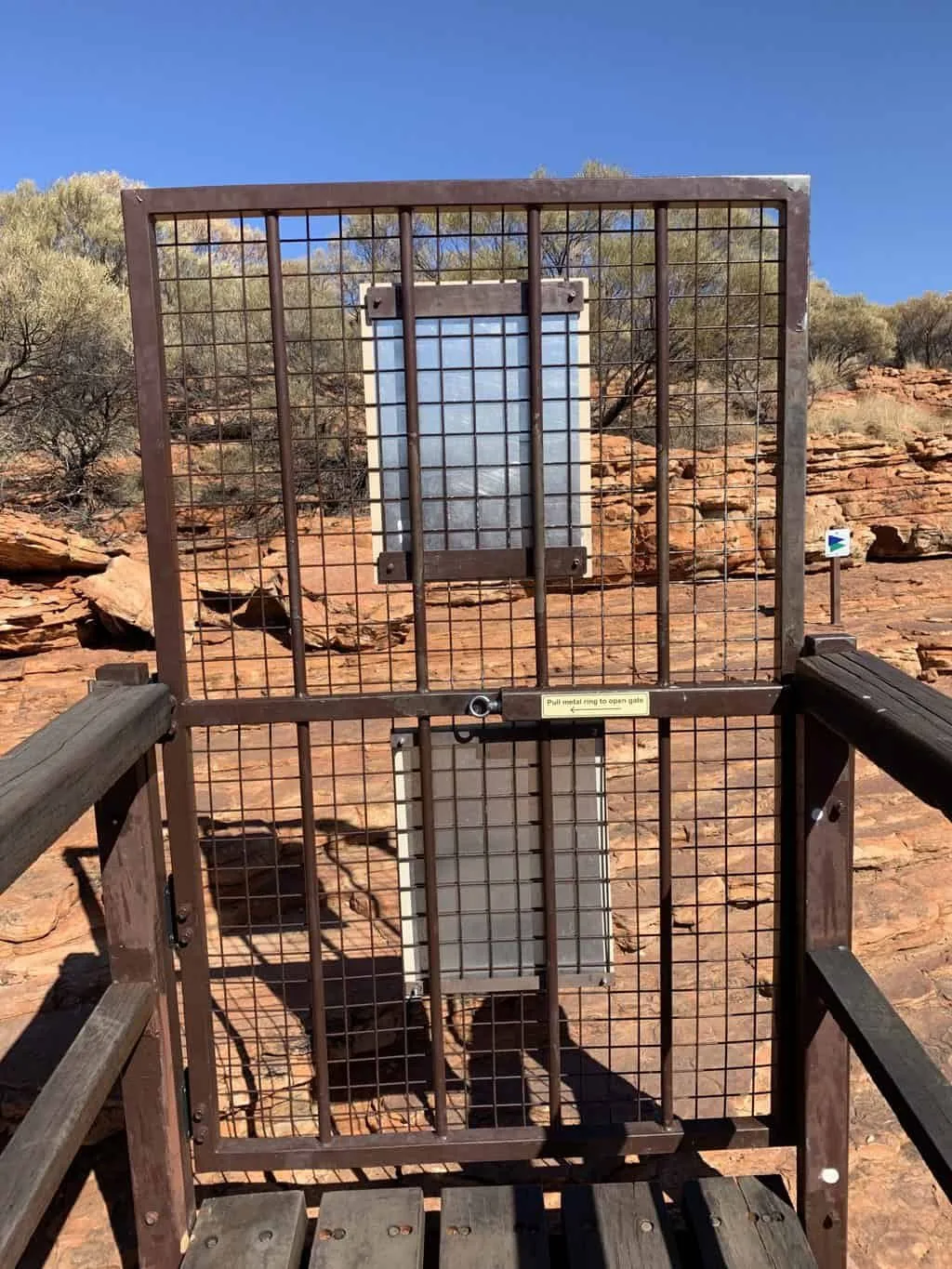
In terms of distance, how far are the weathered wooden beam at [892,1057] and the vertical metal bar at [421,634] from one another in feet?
2.91

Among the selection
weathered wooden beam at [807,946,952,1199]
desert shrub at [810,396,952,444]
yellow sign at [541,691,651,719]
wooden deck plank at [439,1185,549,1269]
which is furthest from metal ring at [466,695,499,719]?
desert shrub at [810,396,952,444]

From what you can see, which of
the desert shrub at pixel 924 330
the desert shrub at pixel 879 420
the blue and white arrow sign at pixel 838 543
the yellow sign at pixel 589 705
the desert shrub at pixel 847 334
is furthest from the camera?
the desert shrub at pixel 924 330

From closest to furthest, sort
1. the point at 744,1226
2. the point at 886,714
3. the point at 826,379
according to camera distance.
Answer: the point at 886,714 → the point at 744,1226 → the point at 826,379

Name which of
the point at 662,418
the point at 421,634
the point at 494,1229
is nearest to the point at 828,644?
the point at 662,418

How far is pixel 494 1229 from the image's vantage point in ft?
7.32

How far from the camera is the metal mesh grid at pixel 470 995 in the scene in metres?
2.84

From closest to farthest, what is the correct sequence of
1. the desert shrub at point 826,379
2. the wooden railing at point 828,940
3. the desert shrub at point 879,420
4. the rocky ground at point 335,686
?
the wooden railing at point 828,940
the rocky ground at point 335,686
the desert shrub at point 879,420
the desert shrub at point 826,379

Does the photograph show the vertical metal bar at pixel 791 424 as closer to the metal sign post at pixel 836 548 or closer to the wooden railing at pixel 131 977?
the wooden railing at pixel 131 977

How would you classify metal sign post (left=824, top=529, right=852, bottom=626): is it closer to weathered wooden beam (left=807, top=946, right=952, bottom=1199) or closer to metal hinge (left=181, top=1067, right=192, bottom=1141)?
weathered wooden beam (left=807, top=946, right=952, bottom=1199)

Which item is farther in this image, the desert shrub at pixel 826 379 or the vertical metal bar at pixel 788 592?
the desert shrub at pixel 826 379

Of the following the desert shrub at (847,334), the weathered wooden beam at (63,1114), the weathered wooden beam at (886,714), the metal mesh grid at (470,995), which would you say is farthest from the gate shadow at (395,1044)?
the desert shrub at (847,334)

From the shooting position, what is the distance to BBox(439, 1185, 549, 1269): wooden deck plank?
2143 mm

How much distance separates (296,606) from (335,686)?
4.59m

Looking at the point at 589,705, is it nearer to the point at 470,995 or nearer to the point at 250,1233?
the point at 470,995
